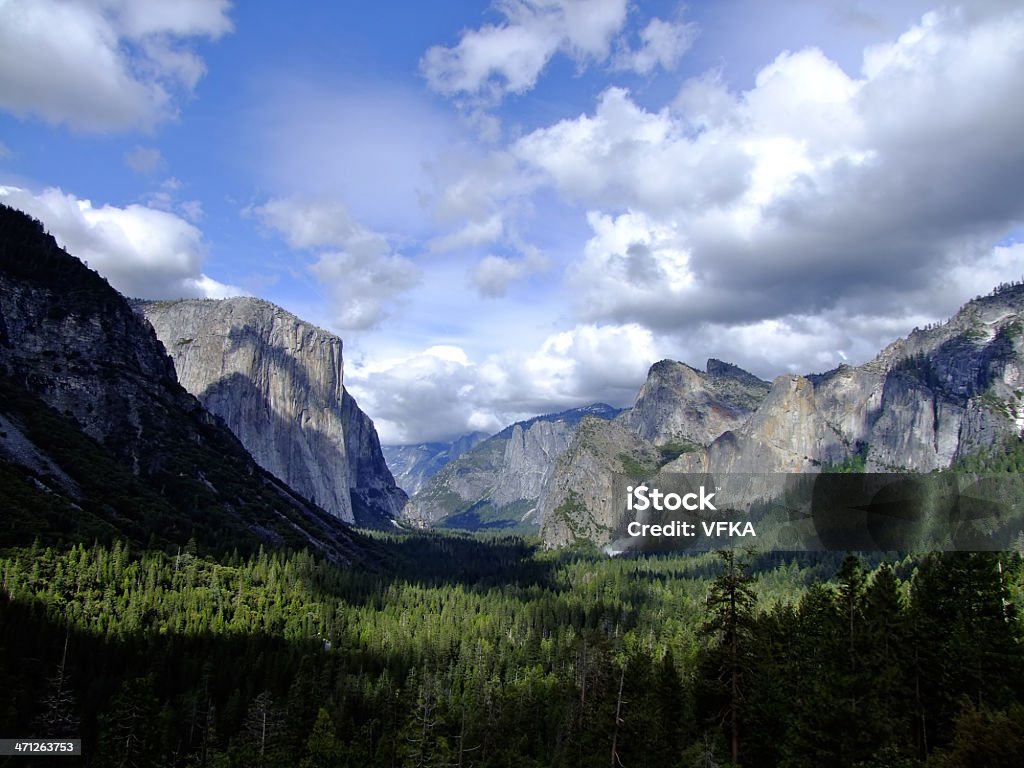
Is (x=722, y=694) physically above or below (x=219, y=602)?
above

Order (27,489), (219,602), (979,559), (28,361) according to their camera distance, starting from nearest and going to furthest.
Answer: (979,559)
(219,602)
(27,489)
(28,361)

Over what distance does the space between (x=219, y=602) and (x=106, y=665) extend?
109 feet

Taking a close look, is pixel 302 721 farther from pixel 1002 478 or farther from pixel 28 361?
pixel 1002 478

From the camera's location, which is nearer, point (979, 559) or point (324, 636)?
point (979, 559)

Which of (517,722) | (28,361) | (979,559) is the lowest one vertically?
(517,722)

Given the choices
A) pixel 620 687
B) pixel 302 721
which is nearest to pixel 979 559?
pixel 620 687

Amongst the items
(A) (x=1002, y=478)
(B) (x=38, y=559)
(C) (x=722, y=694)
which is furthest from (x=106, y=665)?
(A) (x=1002, y=478)

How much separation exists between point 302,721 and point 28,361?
176 m

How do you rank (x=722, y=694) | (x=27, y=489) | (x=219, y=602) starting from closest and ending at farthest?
(x=722, y=694) < (x=219, y=602) < (x=27, y=489)

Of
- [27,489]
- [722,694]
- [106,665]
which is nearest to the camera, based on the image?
[722,694]

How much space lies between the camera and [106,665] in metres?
89.2

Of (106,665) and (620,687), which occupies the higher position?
(620,687)

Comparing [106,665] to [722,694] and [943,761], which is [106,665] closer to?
[722,694]

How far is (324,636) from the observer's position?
126 metres
